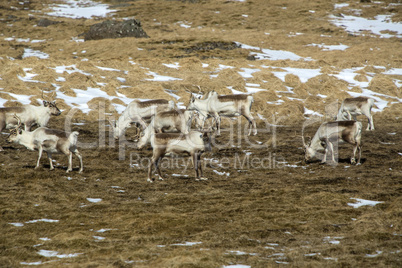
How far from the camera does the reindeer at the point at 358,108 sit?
20.3 meters

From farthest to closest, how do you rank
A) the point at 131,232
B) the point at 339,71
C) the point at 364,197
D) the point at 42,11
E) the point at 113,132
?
1. the point at 42,11
2. the point at 339,71
3. the point at 113,132
4. the point at 364,197
5. the point at 131,232

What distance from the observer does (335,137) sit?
15.8 meters

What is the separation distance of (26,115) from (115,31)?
1333 inches

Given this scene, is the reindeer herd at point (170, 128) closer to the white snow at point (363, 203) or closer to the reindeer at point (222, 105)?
the reindeer at point (222, 105)

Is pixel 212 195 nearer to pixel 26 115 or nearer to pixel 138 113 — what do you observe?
pixel 138 113

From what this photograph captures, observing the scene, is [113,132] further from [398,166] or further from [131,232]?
[398,166]

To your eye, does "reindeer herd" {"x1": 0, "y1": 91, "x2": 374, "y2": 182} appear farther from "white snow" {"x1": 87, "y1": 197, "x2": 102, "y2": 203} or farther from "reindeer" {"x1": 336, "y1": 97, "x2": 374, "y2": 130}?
"white snow" {"x1": 87, "y1": 197, "x2": 102, "y2": 203}

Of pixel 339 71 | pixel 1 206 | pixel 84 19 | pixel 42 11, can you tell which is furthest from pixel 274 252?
pixel 42 11

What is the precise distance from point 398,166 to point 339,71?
64.9 feet

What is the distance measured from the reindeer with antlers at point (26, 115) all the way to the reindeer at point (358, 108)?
13.8m

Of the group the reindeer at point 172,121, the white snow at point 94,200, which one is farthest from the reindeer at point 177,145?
the reindeer at point 172,121

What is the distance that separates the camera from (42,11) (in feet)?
226

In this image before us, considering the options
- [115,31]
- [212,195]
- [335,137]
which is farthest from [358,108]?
[115,31]

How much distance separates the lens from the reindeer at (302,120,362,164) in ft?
50.8
